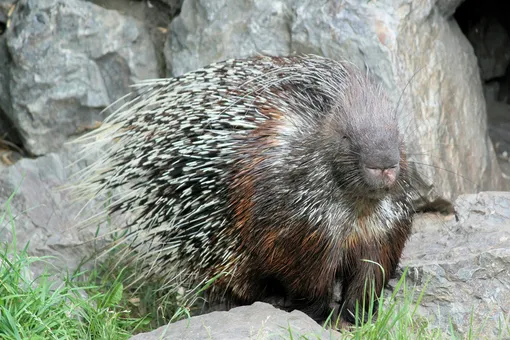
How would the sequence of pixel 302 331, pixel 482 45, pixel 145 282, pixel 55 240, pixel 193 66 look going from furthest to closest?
pixel 482 45 → pixel 193 66 → pixel 55 240 → pixel 145 282 → pixel 302 331

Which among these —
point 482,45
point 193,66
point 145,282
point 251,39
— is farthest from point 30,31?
point 482,45

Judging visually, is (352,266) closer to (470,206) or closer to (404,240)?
(404,240)

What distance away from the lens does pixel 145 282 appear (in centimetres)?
375

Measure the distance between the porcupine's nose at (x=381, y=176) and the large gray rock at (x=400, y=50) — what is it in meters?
1.18

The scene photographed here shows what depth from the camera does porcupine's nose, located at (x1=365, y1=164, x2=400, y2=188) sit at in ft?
9.38

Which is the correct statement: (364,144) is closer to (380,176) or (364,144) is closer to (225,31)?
(380,176)

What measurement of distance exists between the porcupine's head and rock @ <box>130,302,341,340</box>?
513 millimetres

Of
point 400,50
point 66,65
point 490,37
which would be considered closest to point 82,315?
point 66,65

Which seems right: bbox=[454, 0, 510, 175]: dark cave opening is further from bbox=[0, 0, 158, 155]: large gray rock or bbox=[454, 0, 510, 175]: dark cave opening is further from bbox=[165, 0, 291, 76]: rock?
bbox=[0, 0, 158, 155]: large gray rock

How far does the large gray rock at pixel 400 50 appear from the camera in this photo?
4137 millimetres

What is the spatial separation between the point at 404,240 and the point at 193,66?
1.69 metres

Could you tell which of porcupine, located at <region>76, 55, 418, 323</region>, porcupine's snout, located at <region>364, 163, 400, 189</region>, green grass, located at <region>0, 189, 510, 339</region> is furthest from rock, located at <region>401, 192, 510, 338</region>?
porcupine's snout, located at <region>364, 163, 400, 189</region>

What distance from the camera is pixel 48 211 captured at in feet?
14.4

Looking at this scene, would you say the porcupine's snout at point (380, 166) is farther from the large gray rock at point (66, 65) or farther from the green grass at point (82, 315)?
the large gray rock at point (66, 65)
